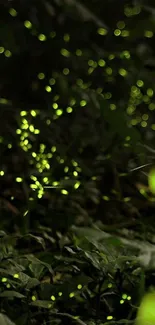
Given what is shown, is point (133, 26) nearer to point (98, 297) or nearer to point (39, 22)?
point (39, 22)

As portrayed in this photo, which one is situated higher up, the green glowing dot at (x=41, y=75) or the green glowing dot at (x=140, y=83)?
the green glowing dot at (x=140, y=83)

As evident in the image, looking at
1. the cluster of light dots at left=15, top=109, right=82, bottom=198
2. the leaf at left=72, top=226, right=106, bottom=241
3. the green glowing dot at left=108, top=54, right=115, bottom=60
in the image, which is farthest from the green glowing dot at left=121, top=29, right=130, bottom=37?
the leaf at left=72, top=226, right=106, bottom=241

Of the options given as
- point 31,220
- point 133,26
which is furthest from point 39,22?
point 31,220

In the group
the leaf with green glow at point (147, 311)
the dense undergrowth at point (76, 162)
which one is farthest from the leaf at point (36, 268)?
the leaf with green glow at point (147, 311)

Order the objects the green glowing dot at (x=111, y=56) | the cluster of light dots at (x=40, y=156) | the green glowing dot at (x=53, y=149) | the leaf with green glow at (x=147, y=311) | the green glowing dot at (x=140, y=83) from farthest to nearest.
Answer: the green glowing dot at (x=140, y=83)
the green glowing dot at (x=111, y=56)
the green glowing dot at (x=53, y=149)
the cluster of light dots at (x=40, y=156)
the leaf with green glow at (x=147, y=311)

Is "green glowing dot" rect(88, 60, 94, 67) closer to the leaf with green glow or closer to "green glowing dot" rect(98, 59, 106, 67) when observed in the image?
"green glowing dot" rect(98, 59, 106, 67)

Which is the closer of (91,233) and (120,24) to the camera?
(91,233)

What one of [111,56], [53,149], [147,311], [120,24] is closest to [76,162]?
[53,149]

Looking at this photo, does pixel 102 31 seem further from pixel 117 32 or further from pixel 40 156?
pixel 40 156

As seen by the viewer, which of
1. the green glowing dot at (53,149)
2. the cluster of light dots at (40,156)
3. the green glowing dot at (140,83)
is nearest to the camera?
the cluster of light dots at (40,156)

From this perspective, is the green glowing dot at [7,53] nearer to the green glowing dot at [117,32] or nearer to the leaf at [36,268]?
the green glowing dot at [117,32]

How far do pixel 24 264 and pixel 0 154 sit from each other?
508 millimetres

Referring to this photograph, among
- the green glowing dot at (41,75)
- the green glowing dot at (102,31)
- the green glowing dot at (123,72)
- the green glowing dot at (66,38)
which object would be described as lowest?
the green glowing dot at (41,75)

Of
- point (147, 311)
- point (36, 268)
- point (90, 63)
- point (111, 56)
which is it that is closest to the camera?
point (147, 311)
